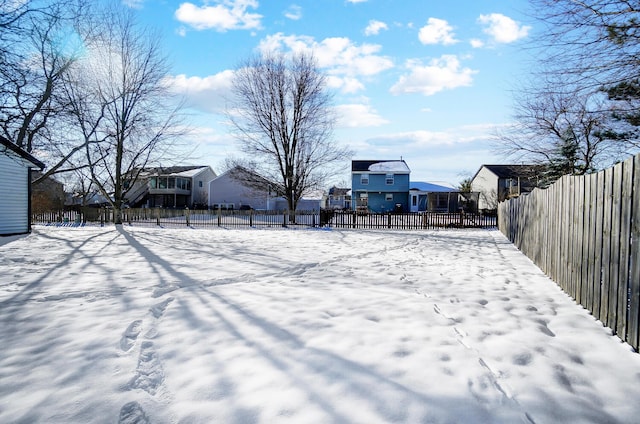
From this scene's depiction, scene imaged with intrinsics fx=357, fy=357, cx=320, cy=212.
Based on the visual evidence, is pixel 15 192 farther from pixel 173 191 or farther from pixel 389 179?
pixel 389 179

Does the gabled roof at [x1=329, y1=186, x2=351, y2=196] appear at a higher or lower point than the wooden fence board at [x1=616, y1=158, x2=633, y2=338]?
higher

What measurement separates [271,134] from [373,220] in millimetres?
9214

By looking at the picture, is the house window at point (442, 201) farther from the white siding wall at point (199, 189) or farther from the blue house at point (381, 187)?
the white siding wall at point (199, 189)

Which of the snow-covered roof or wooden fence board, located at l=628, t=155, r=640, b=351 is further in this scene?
the snow-covered roof

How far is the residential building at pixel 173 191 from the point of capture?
141 ft

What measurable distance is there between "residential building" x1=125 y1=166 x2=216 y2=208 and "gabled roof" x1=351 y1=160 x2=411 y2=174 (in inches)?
751

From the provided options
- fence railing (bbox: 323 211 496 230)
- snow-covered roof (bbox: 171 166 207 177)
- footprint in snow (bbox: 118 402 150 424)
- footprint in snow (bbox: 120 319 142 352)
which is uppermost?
snow-covered roof (bbox: 171 166 207 177)

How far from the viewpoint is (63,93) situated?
11211 mm

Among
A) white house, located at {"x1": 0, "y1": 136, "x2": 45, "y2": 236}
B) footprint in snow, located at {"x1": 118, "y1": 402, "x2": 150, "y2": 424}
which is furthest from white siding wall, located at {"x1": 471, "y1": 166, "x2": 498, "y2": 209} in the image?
footprint in snow, located at {"x1": 118, "y1": 402, "x2": 150, "y2": 424}

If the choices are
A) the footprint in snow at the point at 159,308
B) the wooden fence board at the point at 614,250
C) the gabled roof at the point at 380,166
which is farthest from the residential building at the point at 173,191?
the wooden fence board at the point at 614,250

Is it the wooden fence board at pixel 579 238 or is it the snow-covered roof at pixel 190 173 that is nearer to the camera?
the wooden fence board at pixel 579 238

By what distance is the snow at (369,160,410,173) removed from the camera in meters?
37.6

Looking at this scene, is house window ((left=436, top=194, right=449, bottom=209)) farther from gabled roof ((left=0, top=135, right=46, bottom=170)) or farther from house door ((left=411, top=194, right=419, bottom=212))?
gabled roof ((left=0, top=135, right=46, bottom=170))

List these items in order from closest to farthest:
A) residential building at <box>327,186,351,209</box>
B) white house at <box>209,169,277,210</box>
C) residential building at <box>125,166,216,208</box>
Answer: white house at <box>209,169,277,210</box> → residential building at <box>125,166,216,208</box> → residential building at <box>327,186,351,209</box>
